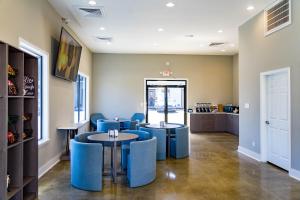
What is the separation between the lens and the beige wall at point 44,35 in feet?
13.4

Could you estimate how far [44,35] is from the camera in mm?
5656

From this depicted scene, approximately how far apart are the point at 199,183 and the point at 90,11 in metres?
4.69

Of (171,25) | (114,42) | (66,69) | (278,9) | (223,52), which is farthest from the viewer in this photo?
(223,52)

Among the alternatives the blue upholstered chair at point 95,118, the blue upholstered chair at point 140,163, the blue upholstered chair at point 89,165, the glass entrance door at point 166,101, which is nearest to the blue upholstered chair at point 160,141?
the blue upholstered chair at point 140,163

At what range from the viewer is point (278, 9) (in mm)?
5734

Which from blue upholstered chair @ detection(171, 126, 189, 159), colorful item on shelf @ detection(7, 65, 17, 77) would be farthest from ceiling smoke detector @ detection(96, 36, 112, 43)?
colorful item on shelf @ detection(7, 65, 17, 77)

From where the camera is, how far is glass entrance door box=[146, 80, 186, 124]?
40.8 feet

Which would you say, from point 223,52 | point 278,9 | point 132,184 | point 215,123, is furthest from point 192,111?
point 132,184

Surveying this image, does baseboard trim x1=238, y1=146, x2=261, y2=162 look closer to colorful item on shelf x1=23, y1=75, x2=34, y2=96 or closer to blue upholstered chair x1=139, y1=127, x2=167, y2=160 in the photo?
blue upholstered chair x1=139, y1=127, x2=167, y2=160

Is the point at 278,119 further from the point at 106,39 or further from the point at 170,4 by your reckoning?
the point at 106,39

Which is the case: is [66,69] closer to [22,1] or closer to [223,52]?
[22,1]

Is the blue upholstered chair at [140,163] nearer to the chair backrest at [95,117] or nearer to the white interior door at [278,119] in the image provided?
the white interior door at [278,119]

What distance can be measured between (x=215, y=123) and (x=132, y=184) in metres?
8.27

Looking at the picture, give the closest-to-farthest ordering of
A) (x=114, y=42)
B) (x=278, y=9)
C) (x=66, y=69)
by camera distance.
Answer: (x=278, y=9) → (x=66, y=69) → (x=114, y=42)
